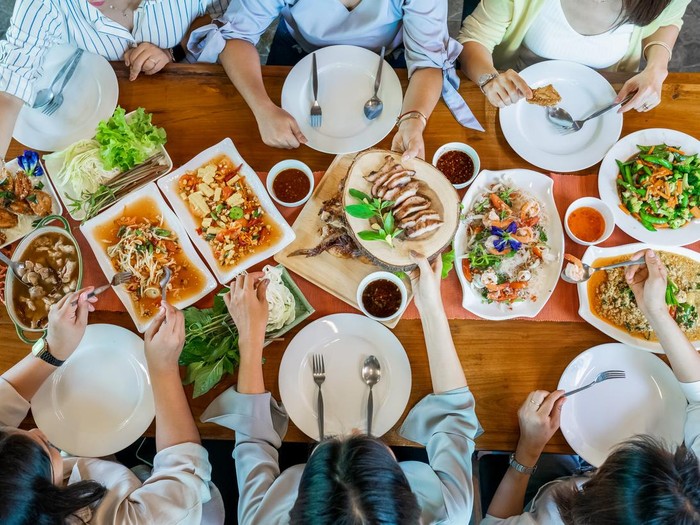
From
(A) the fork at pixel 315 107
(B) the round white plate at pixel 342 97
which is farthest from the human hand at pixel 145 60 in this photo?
(A) the fork at pixel 315 107

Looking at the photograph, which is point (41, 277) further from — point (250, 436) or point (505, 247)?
point (505, 247)

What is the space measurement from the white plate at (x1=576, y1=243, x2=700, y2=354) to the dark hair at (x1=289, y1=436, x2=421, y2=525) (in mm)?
1174

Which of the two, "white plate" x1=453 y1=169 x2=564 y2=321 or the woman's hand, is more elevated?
"white plate" x1=453 y1=169 x2=564 y2=321

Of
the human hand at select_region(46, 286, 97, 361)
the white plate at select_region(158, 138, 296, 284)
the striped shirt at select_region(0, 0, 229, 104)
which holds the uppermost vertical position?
the striped shirt at select_region(0, 0, 229, 104)

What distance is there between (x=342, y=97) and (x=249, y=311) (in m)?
1.17

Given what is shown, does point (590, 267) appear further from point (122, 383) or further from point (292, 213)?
point (122, 383)

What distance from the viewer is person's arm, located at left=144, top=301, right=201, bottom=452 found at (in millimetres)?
1850

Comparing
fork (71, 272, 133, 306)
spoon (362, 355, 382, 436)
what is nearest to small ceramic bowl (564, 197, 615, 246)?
spoon (362, 355, 382, 436)

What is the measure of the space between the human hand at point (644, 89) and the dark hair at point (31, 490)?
9.23 ft

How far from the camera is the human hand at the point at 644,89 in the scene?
216 centimetres

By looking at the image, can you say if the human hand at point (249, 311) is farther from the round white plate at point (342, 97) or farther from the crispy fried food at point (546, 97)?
the crispy fried food at point (546, 97)

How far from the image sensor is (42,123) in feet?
7.36

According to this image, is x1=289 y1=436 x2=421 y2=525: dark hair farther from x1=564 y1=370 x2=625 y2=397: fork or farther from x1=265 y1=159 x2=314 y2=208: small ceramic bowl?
x1=265 y1=159 x2=314 y2=208: small ceramic bowl

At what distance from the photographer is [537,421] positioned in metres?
1.88
